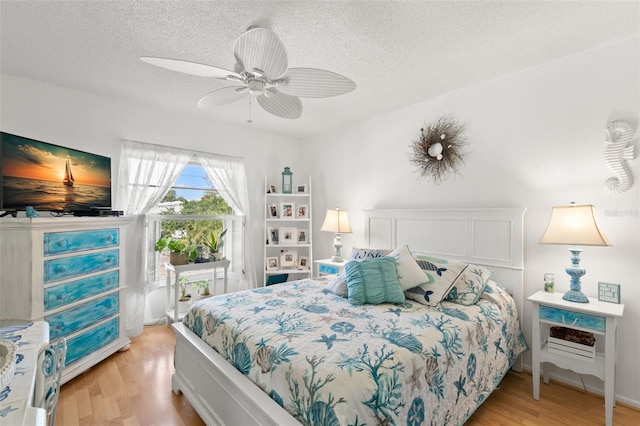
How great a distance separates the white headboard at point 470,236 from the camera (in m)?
2.53

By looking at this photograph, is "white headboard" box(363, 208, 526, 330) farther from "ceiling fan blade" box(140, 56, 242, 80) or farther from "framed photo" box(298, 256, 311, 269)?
"ceiling fan blade" box(140, 56, 242, 80)

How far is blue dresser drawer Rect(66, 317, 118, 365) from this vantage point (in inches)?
92.9

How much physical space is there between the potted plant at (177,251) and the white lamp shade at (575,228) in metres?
3.44

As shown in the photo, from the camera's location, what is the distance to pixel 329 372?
4.14ft

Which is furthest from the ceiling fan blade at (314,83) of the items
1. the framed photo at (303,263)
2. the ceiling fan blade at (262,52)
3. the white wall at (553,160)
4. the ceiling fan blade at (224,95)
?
the framed photo at (303,263)

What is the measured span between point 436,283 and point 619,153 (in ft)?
5.15

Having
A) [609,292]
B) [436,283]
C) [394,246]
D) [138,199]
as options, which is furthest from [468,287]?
[138,199]

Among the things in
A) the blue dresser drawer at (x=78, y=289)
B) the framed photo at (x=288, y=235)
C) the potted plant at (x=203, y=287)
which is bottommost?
the potted plant at (x=203, y=287)

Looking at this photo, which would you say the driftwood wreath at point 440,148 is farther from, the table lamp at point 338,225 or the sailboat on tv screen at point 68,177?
the sailboat on tv screen at point 68,177

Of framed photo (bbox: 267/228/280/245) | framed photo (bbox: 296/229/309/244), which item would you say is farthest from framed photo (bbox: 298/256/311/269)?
framed photo (bbox: 267/228/280/245)

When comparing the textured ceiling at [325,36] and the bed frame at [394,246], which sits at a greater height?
the textured ceiling at [325,36]

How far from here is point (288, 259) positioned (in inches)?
173

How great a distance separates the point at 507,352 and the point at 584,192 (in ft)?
4.44

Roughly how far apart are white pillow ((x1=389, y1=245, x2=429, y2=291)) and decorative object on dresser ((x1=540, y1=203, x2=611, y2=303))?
887 millimetres
